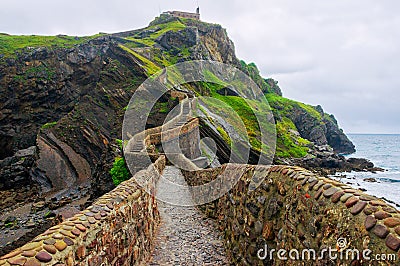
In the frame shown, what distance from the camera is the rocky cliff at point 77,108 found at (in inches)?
1055

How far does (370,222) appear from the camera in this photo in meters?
2.77

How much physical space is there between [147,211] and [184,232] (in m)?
1.73

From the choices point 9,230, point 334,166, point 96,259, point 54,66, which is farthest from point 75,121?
point 334,166

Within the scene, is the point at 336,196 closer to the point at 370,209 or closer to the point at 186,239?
the point at 370,209

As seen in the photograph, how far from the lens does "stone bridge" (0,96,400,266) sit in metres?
2.95

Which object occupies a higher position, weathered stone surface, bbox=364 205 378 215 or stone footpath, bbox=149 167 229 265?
weathered stone surface, bbox=364 205 378 215

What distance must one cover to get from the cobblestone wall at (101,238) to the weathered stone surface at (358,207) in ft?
10.1

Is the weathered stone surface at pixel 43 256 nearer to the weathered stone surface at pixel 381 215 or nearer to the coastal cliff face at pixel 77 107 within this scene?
the weathered stone surface at pixel 381 215

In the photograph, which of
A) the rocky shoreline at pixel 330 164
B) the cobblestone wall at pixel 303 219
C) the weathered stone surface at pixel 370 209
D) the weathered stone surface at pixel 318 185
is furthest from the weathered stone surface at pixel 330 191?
the rocky shoreline at pixel 330 164

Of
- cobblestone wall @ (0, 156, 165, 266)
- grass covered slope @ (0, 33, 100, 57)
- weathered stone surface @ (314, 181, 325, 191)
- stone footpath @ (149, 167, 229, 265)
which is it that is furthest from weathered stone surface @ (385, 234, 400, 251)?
grass covered slope @ (0, 33, 100, 57)

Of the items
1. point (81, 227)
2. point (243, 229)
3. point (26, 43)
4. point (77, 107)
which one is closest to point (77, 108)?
point (77, 107)

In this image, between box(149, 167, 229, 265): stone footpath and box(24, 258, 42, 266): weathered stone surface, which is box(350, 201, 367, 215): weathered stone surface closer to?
box(24, 258, 42, 266): weathered stone surface

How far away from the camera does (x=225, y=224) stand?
27.8 ft

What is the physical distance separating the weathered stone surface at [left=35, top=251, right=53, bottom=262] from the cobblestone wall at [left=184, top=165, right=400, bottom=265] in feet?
9.58
